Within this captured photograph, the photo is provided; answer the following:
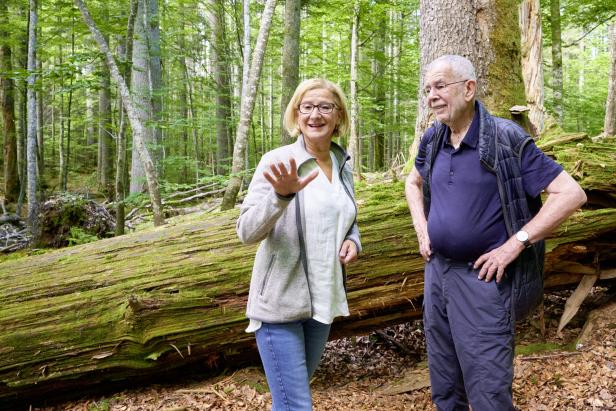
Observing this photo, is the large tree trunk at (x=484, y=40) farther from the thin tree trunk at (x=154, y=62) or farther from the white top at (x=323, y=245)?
the thin tree trunk at (x=154, y=62)

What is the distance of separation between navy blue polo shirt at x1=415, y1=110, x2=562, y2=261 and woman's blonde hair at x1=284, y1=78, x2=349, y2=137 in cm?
65

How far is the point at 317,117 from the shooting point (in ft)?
7.53

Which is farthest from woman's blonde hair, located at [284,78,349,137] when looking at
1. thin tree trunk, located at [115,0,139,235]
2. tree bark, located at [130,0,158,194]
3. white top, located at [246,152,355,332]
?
tree bark, located at [130,0,158,194]

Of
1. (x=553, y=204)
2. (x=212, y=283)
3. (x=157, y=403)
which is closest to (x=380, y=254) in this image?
(x=212, y=283)

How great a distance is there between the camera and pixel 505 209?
2.26 metres

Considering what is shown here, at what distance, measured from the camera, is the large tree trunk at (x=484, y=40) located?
13.3 ft

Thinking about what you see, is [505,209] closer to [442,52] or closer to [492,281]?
[492,281]

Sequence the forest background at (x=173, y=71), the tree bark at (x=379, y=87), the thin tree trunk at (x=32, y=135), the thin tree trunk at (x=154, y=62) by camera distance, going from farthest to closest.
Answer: the tree bark at (x=379, y=87) → the thin tree trunk at (x=154, y=62) → the thin tree trunk at (x=32, y=135) → the forest background at (x=173, y=71)

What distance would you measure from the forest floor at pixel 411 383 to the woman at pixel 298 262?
1.72 meters

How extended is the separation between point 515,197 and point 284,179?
130 centimetres

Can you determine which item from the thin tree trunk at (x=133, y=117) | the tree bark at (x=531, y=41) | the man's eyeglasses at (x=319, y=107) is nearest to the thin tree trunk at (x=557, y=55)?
the tree bark at (x=531, y=41)

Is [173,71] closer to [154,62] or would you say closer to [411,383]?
[154,62]

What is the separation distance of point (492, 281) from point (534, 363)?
2.23 m

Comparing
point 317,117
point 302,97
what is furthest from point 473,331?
point 302,97
